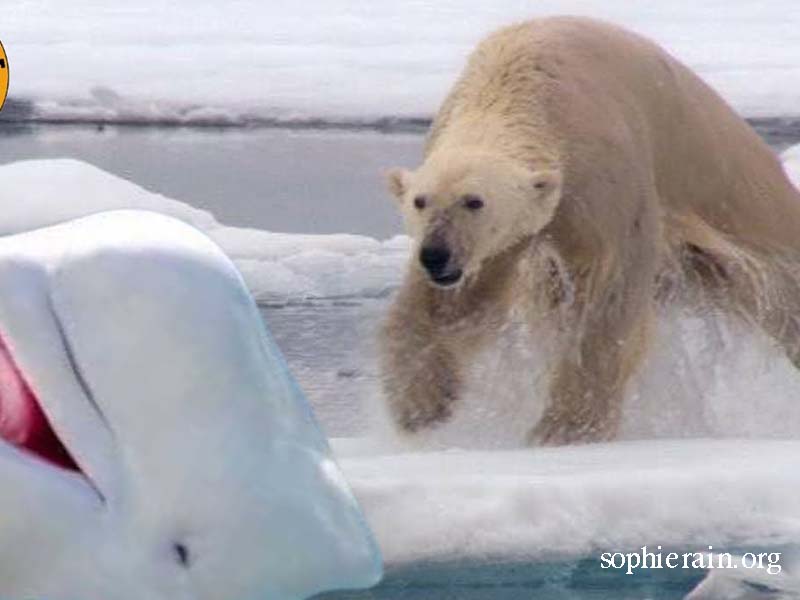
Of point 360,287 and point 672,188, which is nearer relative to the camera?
point 672,188

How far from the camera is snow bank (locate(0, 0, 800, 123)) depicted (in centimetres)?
825

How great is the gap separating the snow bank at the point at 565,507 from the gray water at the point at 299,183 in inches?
55.8

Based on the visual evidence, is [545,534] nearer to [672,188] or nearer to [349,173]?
[672,188]

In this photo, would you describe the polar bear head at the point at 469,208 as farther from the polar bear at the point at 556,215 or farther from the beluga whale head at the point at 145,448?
the beluga whale head at the point at 145,448

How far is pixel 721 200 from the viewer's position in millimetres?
4590

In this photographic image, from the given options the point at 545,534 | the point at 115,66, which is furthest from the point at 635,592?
the point at 115,66

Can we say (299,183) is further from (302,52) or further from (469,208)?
(469,208)

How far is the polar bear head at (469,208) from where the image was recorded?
13.0 feet

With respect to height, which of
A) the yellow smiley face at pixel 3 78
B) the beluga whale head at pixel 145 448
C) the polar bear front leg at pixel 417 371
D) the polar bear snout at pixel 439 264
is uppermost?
the beluga whale head at pixel 145 448

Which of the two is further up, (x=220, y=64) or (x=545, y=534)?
(x=545, y=534)

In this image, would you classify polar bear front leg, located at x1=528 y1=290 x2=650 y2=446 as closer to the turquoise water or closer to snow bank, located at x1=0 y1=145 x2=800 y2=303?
the turquoise water

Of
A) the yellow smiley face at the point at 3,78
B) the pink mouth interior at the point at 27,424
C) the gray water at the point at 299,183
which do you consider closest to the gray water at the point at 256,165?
the gray water at the point at 299,183

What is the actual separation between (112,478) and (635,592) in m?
1.00

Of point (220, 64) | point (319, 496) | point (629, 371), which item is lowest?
point (220, 64)
